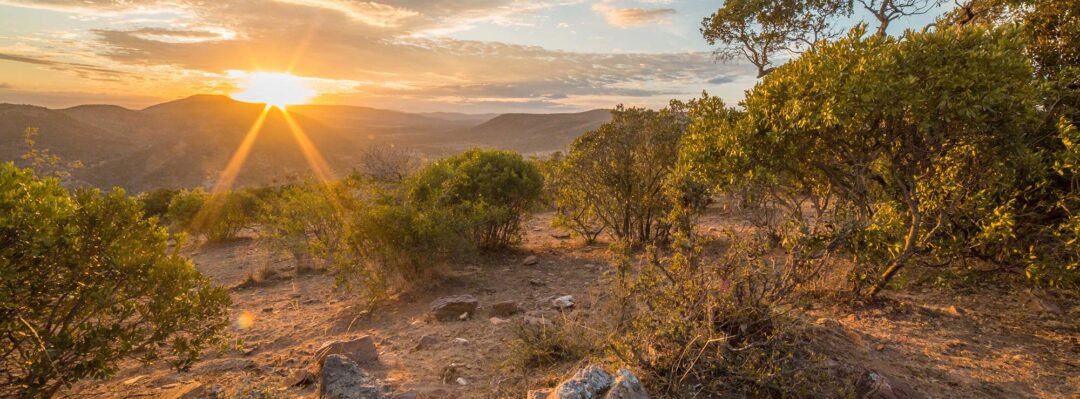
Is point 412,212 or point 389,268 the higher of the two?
point 412,212

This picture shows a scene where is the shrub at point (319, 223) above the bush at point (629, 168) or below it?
below

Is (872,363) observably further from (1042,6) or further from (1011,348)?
(1042,6)

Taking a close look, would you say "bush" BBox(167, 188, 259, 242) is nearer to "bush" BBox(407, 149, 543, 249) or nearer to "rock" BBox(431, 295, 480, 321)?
"bush" BBox(407, 149, 543, 249)

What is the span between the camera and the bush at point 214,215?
52.2 feet

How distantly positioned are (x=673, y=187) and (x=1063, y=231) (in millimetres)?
4712

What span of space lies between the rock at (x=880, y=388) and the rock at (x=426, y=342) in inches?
177

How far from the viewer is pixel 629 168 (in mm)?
10305

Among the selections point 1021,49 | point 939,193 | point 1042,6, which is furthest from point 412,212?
point 1042,6

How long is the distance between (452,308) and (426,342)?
108 centimetres

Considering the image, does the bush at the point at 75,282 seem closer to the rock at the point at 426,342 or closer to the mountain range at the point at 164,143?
the rock at the point at 426,342

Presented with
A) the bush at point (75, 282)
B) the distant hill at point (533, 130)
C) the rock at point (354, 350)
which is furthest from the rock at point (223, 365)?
the distant hill at point (533, 130)

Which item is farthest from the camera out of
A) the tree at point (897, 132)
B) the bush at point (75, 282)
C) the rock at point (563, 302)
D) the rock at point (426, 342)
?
the rock at point (563, 302)

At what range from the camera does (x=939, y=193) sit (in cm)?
529

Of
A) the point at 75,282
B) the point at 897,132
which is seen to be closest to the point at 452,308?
the point at 75,282
